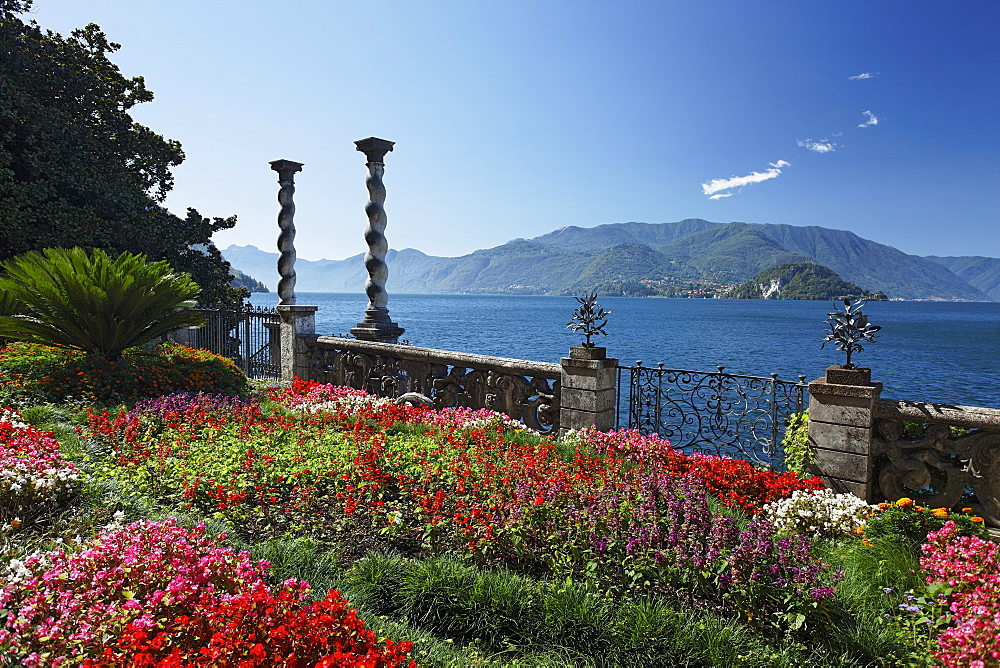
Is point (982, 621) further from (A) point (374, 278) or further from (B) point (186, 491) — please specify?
(A) point (374, 278)

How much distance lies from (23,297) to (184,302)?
2.35 metres

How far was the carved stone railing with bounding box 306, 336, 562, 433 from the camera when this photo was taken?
8.92 metres

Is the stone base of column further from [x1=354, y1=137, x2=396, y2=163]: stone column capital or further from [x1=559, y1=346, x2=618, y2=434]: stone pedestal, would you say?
[x1=559, y1=346, x2=618, y2=434]: stone pedestal

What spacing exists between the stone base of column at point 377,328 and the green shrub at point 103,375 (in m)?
2.45

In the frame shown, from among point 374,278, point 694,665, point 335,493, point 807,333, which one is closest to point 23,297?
point 374,278

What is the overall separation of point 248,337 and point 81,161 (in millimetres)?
6893

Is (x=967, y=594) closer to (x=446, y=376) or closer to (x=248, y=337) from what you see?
(x=446, y=376)

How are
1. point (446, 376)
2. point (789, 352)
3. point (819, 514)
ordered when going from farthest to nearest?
point (789, 352) < point (446, 376) < point (819, 514)

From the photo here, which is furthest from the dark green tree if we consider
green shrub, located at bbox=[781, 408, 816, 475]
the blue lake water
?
the blue lake water

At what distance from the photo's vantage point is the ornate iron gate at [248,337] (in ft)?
46.4

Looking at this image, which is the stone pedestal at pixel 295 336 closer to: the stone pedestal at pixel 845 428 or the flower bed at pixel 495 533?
the flower bed at pixel 495 533

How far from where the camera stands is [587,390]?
8172mm

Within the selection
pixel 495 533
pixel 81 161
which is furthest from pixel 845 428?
pixel 81 161

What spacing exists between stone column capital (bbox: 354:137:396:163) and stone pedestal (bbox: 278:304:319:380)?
11.6 ft
